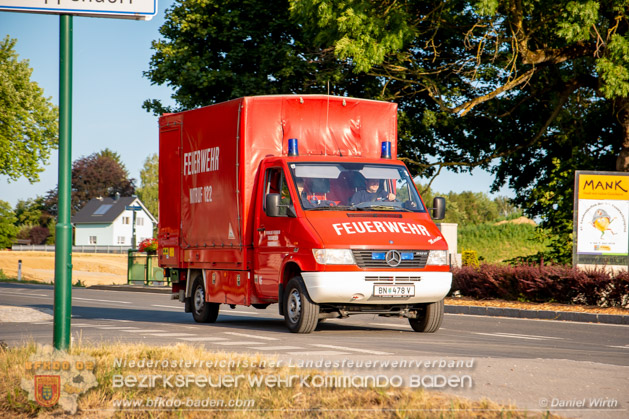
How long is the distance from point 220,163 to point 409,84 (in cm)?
1495

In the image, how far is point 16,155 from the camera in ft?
168

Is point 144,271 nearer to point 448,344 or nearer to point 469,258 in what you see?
point 469,258

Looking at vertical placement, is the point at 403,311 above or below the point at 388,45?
below

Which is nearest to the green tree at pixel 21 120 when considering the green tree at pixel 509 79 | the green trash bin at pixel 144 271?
the green trash bin at pixel 144 271

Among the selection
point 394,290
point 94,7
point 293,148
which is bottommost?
point 394,290

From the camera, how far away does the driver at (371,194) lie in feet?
43.5

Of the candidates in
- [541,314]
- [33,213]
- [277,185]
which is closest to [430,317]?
[277,185]

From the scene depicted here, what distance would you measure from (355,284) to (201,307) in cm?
444

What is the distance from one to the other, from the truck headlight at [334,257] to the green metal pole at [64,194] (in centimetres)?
466

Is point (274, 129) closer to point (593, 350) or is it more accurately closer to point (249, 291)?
point (249, 291)

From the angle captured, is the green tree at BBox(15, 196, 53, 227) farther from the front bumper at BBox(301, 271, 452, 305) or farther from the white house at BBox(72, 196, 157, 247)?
the front bumper at BBox(301, 271, 452, 305)

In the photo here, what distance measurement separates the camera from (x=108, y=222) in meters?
120

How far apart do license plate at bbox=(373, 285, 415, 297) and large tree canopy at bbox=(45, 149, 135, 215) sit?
10620cm

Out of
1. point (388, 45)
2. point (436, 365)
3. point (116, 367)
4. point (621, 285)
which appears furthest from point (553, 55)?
point (116, 367)
